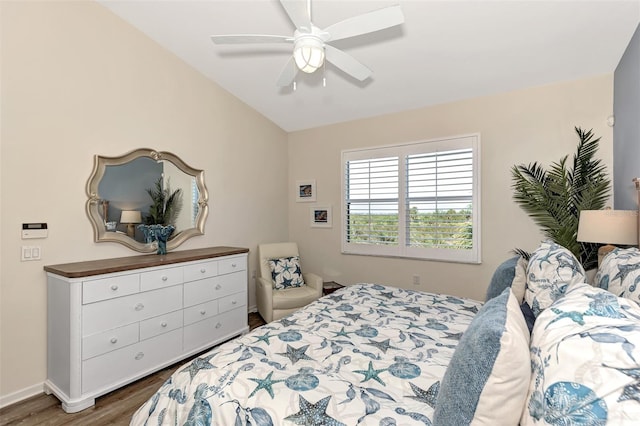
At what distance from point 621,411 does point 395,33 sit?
285 cm

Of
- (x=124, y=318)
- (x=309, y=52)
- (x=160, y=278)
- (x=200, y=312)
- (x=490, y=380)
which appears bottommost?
(x=200, y=312)

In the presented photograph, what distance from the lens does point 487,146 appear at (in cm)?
341

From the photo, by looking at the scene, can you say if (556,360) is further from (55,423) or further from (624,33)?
(624,33)

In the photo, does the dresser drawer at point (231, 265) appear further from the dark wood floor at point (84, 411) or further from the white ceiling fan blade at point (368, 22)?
the white ceiling fan blade at point (368, 22)

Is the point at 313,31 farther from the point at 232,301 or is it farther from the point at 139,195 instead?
the point at 232,301

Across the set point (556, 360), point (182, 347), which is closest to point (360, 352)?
point (556, 360)

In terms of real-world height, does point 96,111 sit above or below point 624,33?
below

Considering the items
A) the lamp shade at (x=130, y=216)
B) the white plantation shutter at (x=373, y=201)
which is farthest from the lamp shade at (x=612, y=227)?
the lamp shade at (x=130, y=216)

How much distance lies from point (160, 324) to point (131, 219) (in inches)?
40.4

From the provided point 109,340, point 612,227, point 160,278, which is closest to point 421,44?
point 612,227

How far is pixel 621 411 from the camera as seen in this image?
1.96 feet

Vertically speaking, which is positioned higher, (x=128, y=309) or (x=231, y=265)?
(x=231, y=265)

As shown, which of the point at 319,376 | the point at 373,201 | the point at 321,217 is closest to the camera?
the point at 319,376

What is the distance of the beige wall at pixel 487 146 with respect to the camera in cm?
302
